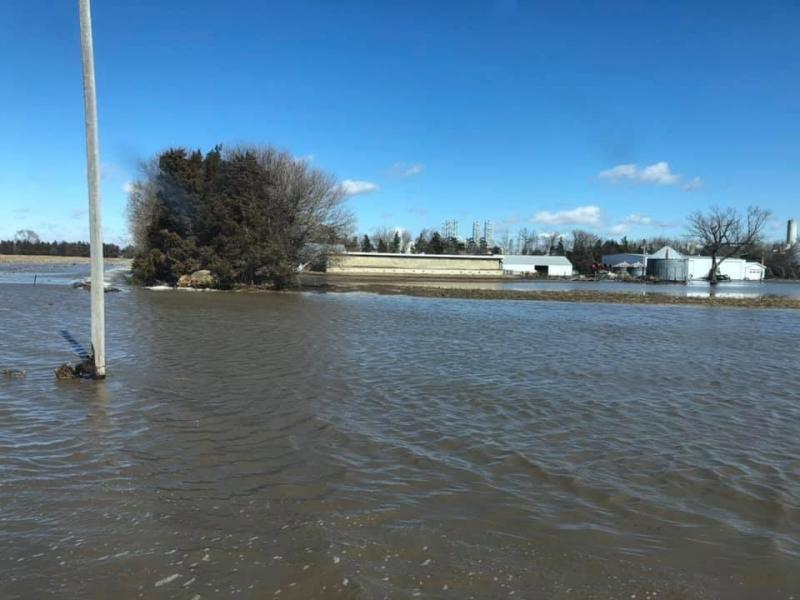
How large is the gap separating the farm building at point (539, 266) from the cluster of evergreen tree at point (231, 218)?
76.5m

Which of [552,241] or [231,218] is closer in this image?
[231,218]

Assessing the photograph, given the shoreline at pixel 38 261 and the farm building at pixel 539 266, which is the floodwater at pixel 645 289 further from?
the shoreline at pixel 38 261

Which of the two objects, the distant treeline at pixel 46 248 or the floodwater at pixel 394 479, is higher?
the distant treeline at pixel 46 248

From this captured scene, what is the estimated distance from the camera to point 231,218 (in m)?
43.2

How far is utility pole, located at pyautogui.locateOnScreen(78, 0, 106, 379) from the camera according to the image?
9906 mm

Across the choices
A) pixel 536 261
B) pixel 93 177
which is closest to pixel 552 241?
pixel 536 261

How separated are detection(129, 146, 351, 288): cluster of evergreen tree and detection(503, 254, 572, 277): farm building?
3012 inches

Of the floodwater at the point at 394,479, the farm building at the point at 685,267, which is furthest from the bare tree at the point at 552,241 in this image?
the floodwater at the point at 394,479

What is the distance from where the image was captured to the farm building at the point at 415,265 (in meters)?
97.0

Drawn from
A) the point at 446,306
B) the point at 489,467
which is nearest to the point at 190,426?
the point at 489,467

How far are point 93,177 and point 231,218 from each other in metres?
34.0

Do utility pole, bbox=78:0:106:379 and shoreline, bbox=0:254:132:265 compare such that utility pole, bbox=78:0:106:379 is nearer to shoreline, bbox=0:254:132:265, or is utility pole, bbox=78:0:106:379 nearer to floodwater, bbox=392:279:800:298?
floodwater, bbox=392:279:800:298

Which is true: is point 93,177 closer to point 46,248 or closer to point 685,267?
point 685,267

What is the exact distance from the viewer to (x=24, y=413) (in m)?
7.91
